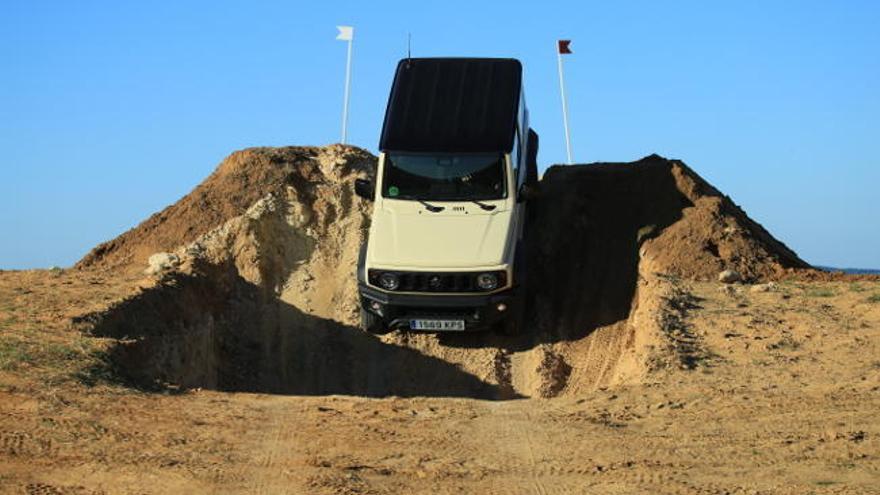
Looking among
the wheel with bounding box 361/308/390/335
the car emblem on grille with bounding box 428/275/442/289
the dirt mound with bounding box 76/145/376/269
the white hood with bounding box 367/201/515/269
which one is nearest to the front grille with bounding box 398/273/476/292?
the car emblem on grille with bounding box 428/275/442/289

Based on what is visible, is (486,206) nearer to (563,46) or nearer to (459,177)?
(459,177)

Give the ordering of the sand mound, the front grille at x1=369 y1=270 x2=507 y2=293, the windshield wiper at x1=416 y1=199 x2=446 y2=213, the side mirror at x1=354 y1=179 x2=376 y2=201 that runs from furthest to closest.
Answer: the side mirror at x1=354 y1=179 x2=376 y2=201 → the windshield wiper at x1=416 y1=199 x2=446 y2=213 → the sand mound → the front grille at x1=369 y1=270 x2=507 y2=293

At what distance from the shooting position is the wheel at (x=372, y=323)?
18955mm

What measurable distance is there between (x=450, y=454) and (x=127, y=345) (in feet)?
18.3

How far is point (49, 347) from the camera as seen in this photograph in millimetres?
15461

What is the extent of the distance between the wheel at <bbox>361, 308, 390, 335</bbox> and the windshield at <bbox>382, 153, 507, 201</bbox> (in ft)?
5.88

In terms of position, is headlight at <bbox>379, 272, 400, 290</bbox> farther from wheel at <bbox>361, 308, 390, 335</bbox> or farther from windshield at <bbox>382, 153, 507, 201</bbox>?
windshield at <bbox>382, 153, 507, 201</bbox>

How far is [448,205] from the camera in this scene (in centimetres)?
1895

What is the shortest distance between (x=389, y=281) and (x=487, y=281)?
1.36 meters

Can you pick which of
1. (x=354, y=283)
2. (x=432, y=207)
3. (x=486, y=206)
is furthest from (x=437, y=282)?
(x=354, y=283)

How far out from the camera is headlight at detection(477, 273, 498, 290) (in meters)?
18.1

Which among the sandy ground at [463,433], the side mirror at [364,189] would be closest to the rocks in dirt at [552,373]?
the sandy ground at [463,433]

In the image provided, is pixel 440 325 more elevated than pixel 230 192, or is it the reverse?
pixel 230 192

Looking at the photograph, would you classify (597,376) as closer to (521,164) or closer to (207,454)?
(521,164)
